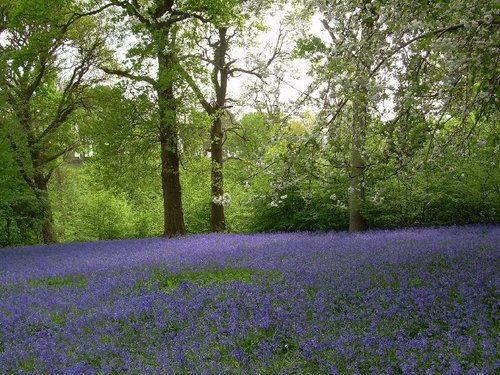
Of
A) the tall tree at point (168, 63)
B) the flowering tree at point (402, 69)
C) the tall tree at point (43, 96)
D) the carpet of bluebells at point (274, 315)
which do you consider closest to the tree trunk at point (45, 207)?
the tall tree at point (43, 96)

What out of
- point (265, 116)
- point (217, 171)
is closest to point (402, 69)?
point (265, 116)

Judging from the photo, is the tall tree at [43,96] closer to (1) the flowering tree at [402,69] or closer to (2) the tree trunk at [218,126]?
(2) the tree trunk at [218,126]

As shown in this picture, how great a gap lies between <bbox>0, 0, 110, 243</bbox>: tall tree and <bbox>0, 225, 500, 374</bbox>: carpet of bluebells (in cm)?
1199

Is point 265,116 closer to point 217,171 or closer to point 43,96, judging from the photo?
point 217,171

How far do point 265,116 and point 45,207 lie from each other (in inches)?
624

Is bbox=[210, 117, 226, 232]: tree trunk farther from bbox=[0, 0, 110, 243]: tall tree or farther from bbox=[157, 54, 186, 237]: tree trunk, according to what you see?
bbox=[0, 0, 110, 243]: tall tree

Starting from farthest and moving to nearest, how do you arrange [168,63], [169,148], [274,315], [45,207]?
[45,207]
[169,148]
[168,63]
[274,315]

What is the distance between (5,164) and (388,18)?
1539 centimetres

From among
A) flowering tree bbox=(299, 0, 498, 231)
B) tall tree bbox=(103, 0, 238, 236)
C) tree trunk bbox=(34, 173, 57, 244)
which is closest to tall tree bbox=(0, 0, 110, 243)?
tree trunk bbox=(34, 173, 57, 244)

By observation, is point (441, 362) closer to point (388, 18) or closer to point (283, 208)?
point (388, 18)

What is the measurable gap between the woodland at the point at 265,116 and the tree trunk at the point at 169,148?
53 mm

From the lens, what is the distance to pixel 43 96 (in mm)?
21500

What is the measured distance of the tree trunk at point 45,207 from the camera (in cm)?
2063

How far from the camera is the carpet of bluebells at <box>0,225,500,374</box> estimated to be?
3.97 metres
